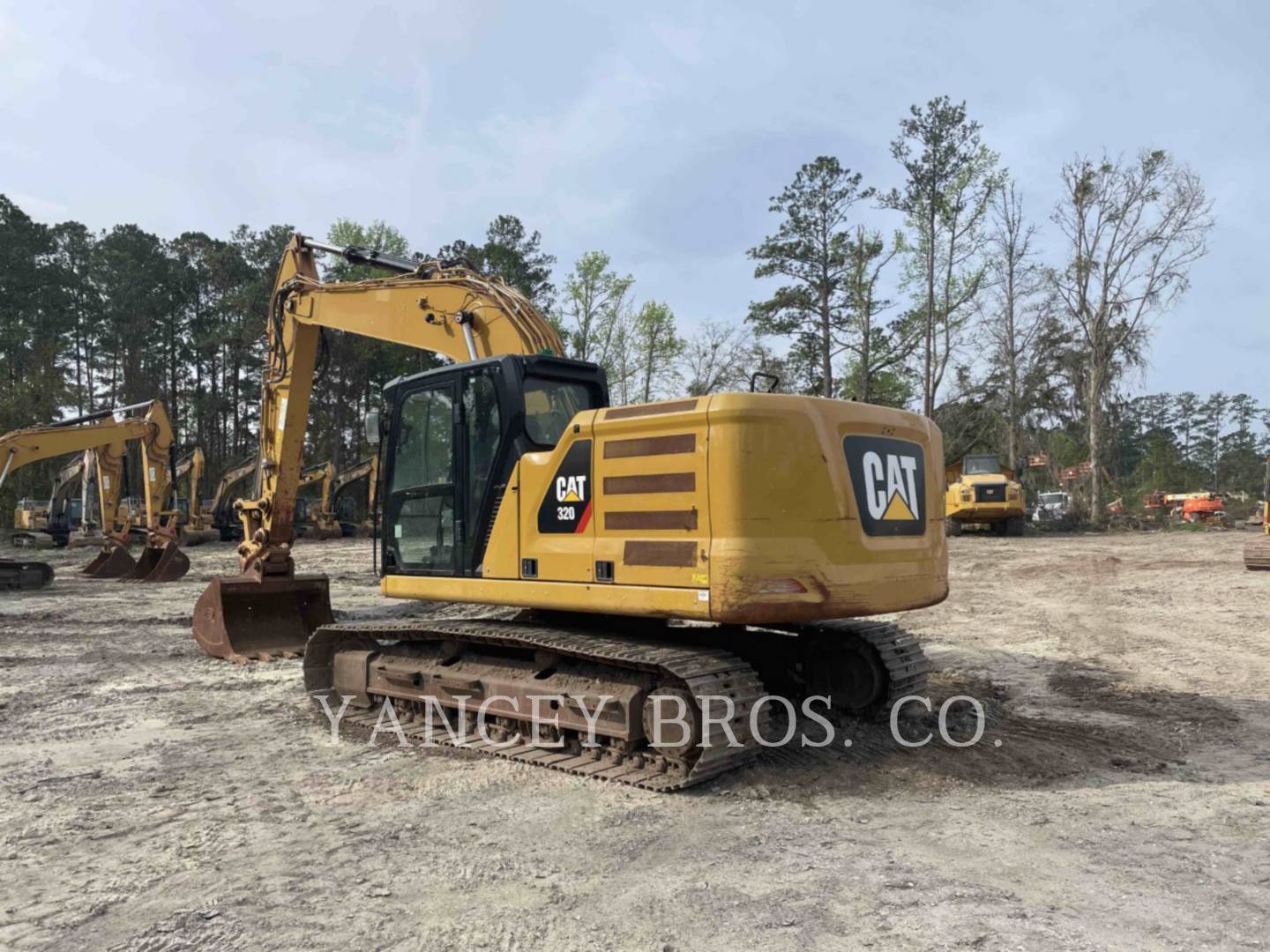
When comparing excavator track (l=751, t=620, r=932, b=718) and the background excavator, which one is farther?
the background excavator

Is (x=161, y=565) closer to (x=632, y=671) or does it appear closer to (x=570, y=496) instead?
(x=570, y=496)

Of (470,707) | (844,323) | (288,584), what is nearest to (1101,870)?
(470,707)

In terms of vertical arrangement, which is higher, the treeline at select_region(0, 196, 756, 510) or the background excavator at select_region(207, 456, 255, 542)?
the treeline at select_region(0, 196, 756, 510)

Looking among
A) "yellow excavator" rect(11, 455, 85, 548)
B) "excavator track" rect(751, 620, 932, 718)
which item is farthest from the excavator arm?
"yellow excavator" rect(11, 455, 85, 548)

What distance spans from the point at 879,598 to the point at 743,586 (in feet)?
3.03

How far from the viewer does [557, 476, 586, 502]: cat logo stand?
A: 520 centimetres

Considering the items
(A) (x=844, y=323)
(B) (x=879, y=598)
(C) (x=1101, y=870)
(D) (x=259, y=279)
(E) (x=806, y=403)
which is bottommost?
(C) (x=1101, y=870)

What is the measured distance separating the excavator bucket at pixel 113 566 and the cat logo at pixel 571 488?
649 inches

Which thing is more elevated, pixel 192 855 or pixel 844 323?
A: pixel 844 323

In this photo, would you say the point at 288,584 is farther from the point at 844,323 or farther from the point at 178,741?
the point at 844,323

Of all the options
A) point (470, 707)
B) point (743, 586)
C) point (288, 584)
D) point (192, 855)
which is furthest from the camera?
point (288, 584)

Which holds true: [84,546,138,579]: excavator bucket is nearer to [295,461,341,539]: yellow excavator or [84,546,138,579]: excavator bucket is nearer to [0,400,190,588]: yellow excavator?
[0,400,190,588]: yellow excavator

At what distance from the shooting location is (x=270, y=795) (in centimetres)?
468

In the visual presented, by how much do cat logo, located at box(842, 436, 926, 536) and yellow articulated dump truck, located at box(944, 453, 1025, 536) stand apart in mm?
21258
